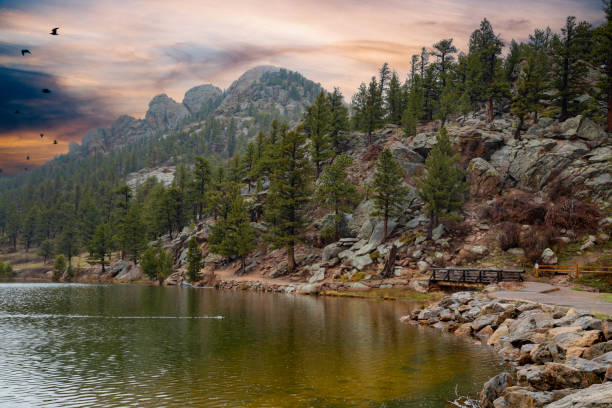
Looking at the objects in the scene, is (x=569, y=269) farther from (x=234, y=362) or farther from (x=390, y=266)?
(x=234, y=362)

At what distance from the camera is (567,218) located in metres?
46.0

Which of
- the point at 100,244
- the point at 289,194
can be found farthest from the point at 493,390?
the point at 100,244

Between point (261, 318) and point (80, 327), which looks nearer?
point (80, 327)

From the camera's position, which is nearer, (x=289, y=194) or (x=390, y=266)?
(x=390, y=266)

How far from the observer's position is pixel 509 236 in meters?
47.7

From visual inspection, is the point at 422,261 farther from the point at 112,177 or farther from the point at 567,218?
the point at 112,177

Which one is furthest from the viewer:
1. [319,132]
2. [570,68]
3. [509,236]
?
[319,132]

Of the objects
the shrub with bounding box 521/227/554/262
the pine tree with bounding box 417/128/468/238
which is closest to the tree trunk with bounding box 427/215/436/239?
the pine tree with bounding box 417/128/468/238

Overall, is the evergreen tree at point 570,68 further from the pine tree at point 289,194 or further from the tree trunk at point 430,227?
the pine tree at point 289,194

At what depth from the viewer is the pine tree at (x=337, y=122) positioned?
8988 centimetres

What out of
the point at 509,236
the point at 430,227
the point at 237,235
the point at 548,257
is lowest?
the point at 548,257

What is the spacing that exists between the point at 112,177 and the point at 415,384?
21208 cm

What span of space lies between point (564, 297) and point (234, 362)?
2640 centimetres

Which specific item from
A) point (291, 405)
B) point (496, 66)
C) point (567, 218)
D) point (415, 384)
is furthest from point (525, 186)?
point (291, 405)
